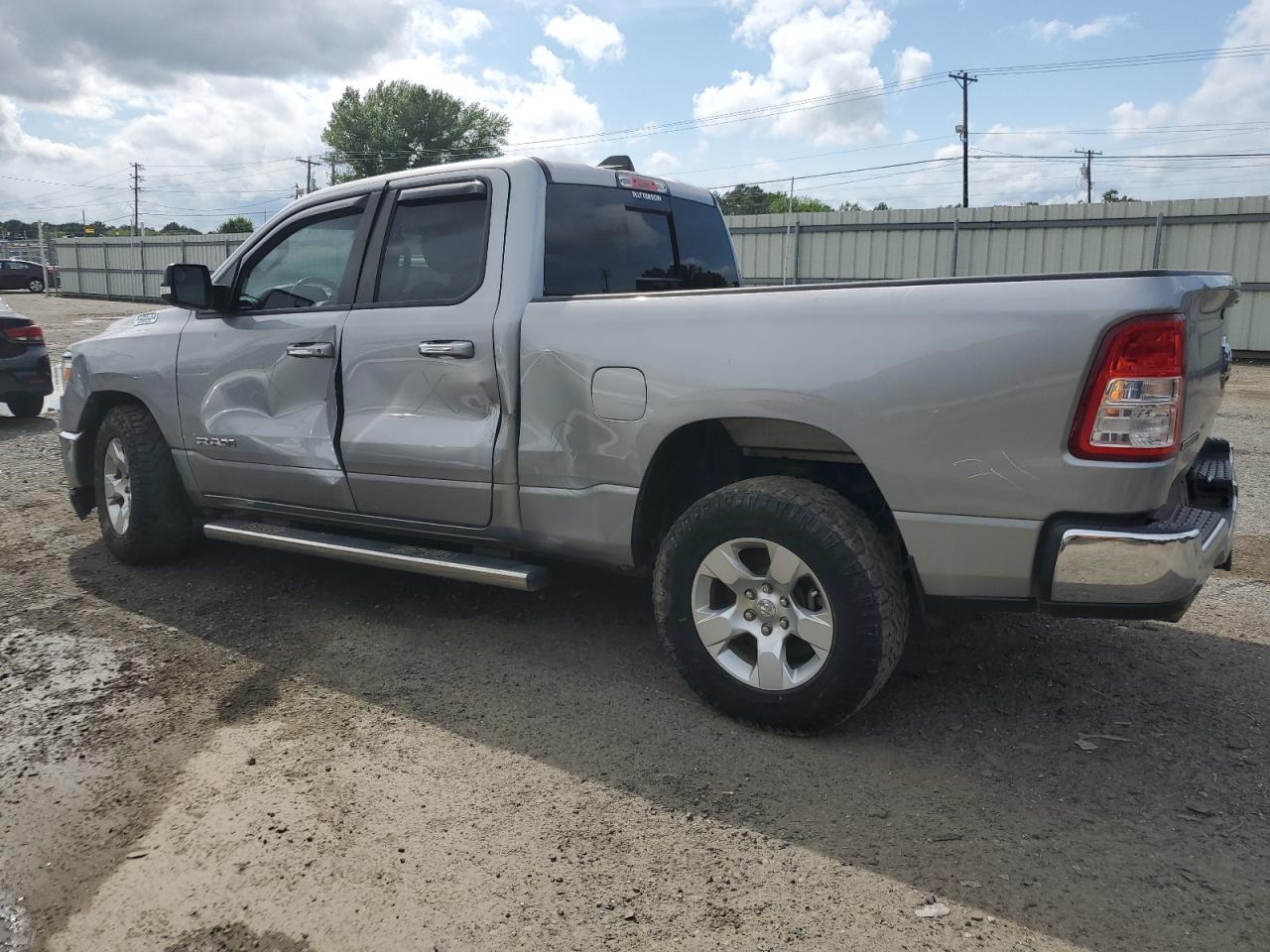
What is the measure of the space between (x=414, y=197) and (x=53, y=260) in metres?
45.1

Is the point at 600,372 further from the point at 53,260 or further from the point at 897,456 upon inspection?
the point at 53,260

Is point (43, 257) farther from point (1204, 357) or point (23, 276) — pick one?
point (1204, 357)

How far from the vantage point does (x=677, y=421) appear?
11.0 feet

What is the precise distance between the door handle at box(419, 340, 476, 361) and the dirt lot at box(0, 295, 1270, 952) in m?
1.19

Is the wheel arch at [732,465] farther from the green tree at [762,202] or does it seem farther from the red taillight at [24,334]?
the green tree at [762,202]

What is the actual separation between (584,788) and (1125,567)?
163cm

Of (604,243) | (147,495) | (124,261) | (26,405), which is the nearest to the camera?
(604,243)

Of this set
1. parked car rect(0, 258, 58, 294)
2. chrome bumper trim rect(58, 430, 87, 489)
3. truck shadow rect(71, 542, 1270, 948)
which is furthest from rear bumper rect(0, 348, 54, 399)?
parked car rect(0, 258, 58, 294)

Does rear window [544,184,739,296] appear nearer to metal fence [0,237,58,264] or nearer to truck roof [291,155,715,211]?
truck roof [291,155,715,211]

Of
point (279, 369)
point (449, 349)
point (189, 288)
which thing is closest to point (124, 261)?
point (189, 288)

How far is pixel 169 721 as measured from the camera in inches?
135

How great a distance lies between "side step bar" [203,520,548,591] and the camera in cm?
378

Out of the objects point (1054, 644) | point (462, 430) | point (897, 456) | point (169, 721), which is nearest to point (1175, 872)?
point (897, 456)

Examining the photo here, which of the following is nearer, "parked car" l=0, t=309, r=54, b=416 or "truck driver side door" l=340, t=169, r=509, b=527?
"truck driver side door" l=340, t=169, r=509, b=527
